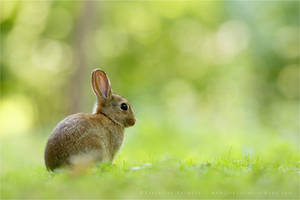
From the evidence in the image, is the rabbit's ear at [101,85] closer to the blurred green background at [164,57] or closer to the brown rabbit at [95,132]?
the brown rabbit at [95,132]

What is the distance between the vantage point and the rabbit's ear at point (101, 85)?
7.01 metres

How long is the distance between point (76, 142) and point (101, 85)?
149 cm

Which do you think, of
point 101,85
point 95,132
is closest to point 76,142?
point 95,132

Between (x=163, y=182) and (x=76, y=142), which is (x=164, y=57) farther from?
(x=163, y=182)

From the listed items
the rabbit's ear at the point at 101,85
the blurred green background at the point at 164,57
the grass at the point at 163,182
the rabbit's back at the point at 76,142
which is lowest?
the grass at the point at 163,182

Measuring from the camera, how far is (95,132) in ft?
20.2

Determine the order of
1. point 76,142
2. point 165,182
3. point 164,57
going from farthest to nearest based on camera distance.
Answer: point 164,57 < point 76,142 < point 165,182

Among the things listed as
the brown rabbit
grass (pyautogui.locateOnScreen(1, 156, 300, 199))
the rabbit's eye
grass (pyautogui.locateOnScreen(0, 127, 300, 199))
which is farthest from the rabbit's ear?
grass (pyautogui.locateOnScreen(1, 156, 300, 199))

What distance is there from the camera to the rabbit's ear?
701 centimetres

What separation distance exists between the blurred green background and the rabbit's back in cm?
1790

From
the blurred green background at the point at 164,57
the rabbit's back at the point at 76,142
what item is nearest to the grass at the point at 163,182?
the rabbit's back at the point at 76,142

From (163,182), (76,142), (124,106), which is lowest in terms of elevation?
(163,182)

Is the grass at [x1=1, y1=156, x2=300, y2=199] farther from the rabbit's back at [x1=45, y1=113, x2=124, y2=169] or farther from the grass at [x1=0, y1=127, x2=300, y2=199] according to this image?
the rabbit's back at [x1=45, y1=113, x2=124, y2=169]

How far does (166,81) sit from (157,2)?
5341 mm
